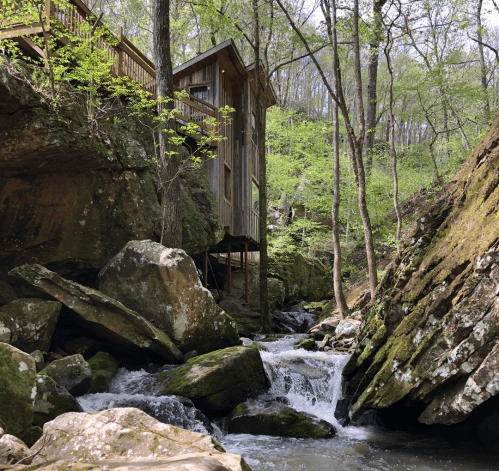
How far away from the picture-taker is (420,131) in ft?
147

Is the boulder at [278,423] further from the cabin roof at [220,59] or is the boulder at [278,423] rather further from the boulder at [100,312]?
the cabin roof at [220,59]

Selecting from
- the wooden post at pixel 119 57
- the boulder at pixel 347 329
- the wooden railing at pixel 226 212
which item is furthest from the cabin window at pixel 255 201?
the wooden post at pixel 119 57

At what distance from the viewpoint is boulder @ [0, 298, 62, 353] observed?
7873mm

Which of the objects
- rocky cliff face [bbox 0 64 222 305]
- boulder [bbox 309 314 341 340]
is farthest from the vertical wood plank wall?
boulder [bbox 309 314 341 340]

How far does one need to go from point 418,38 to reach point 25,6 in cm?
1551

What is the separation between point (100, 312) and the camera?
28.6 ft

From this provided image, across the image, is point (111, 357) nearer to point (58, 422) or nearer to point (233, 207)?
point (58, 422)

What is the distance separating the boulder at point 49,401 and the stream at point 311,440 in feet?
2.52

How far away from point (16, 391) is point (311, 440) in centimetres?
450

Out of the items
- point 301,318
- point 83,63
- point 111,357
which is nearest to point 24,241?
point 111,357

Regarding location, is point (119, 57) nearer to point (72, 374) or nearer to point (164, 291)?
point (164, 291)

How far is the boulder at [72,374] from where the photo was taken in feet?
23.1

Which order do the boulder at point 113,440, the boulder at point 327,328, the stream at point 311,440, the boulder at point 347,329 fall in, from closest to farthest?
the boulder at point 113,440, the stream at point 311,440, the boulder at point 347,329, the boulder at point 327,328

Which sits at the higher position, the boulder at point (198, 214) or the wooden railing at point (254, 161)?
the wooden railing at point (254, 161)
